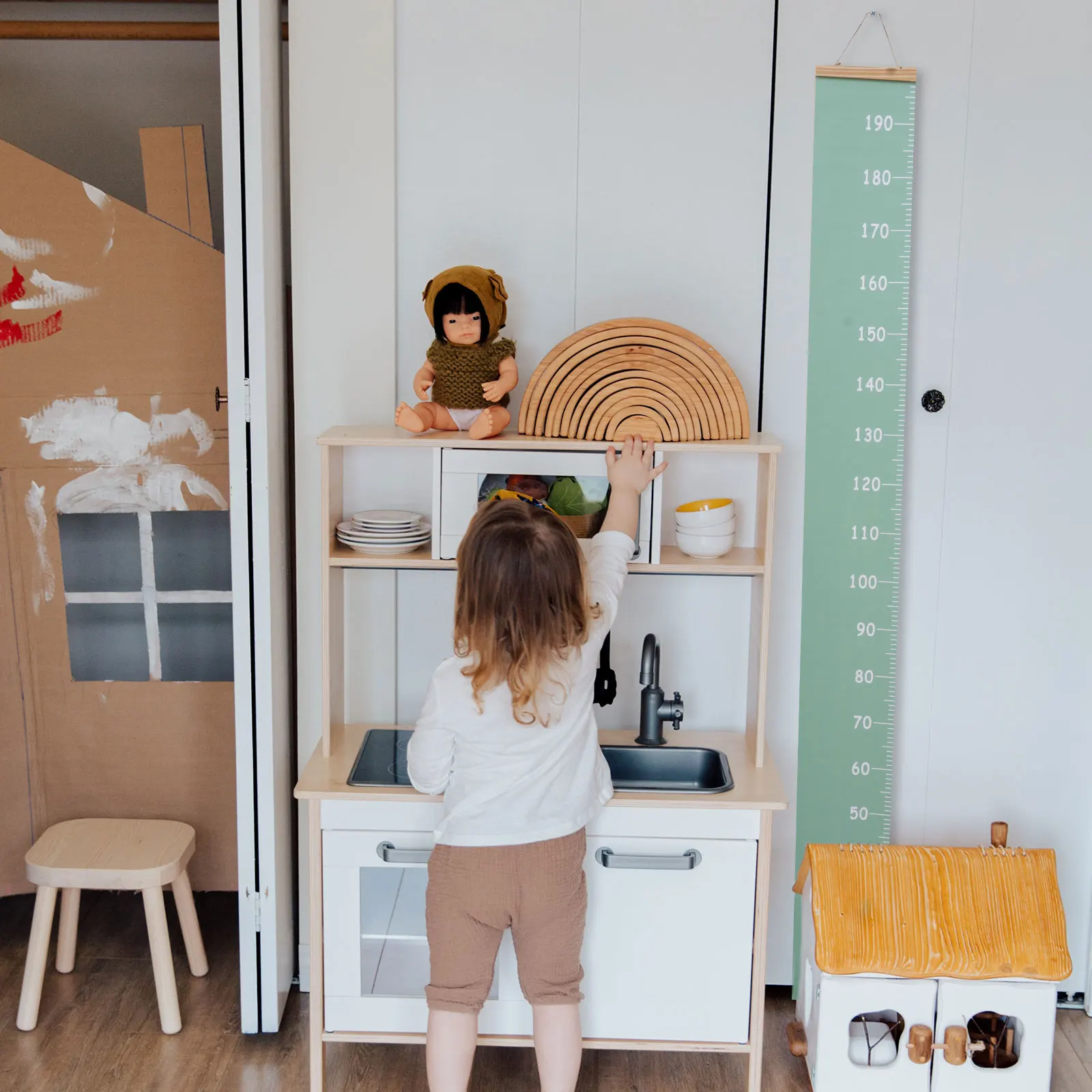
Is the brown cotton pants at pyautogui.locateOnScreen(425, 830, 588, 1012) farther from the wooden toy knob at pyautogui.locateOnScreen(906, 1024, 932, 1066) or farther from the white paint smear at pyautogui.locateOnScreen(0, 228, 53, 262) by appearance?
the white paint smear at pyautogui.locateOnScreen(0, 228, 53, 262)

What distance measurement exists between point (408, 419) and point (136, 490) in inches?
31.7

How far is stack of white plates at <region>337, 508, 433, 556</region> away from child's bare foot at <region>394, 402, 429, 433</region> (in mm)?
193

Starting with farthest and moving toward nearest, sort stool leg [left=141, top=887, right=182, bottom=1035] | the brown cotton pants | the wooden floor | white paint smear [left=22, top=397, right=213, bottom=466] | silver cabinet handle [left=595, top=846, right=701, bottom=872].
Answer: white paint smear [left=22, top=397, right=213, bottom=466] < stool leg [left=141, top=887, right=182, bottom=1035] < the wooden floor < silver cabinet handle [left=595, top=846, right=701, bottom=872] < the brown cotton pants

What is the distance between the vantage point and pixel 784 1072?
7.47ft

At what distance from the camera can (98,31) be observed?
7.63ft

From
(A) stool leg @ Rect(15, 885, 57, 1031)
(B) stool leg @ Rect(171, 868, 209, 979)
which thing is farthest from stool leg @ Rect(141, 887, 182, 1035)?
(A) stool leg @ Rect(15, 885, 57, 1031)

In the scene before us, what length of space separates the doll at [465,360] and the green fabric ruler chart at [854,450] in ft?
2.27

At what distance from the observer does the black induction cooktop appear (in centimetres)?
215

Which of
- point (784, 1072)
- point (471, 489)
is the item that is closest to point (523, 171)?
point (471, 489)

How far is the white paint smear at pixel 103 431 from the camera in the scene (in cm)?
246

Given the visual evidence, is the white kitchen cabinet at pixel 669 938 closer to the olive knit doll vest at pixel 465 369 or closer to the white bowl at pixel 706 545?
the white bowl at pixel 706 545

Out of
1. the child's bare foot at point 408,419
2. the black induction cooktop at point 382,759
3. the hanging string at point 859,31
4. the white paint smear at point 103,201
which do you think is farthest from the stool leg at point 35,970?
the hanging string at point 859,31

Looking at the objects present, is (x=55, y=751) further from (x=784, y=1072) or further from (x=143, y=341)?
(x=784, y=1072)

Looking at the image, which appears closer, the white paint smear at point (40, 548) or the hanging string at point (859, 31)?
the hanging string at point (859, 31)
